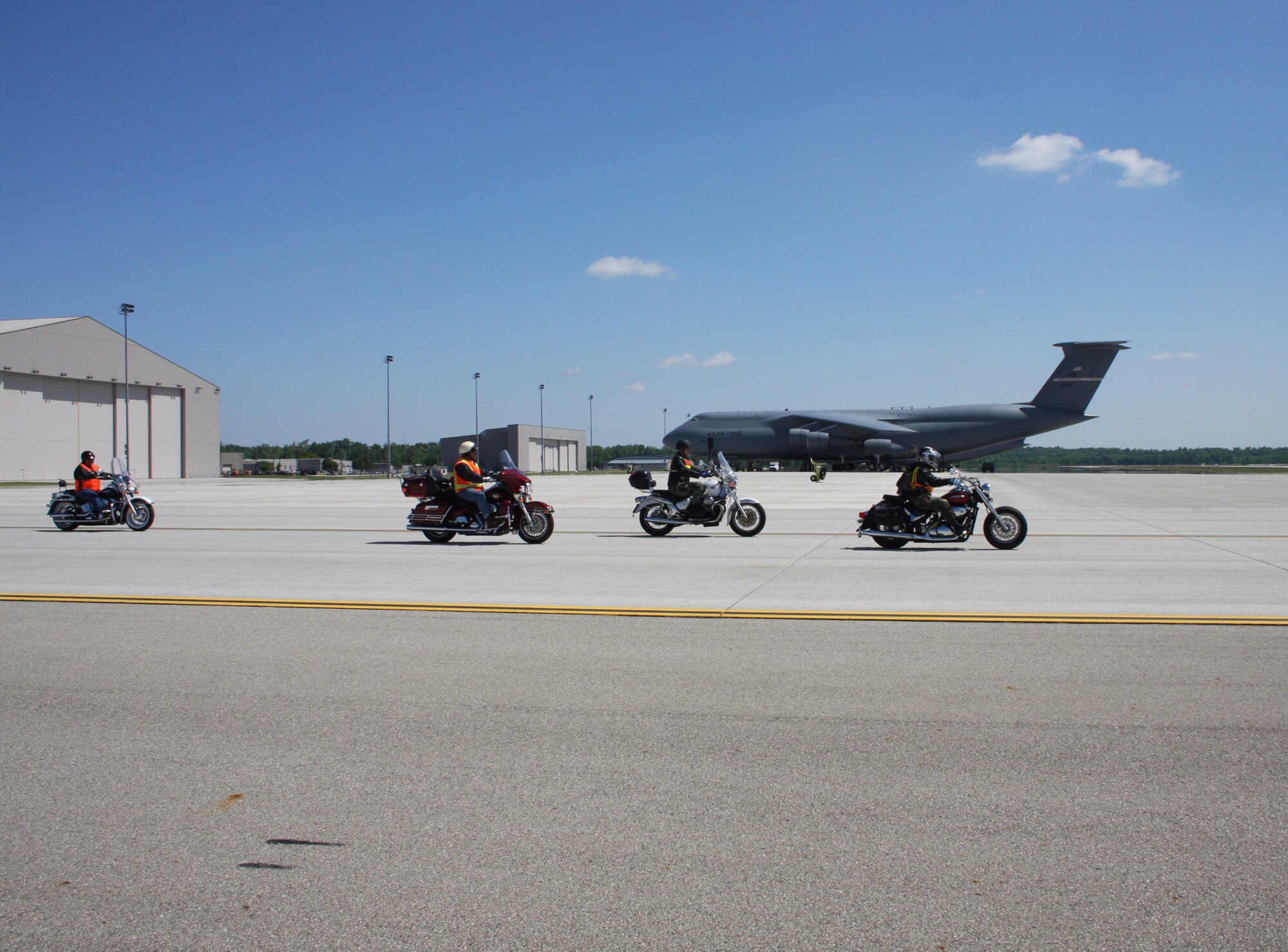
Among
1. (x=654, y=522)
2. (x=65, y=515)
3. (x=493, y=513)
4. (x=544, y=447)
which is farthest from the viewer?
(x=544, y=447)

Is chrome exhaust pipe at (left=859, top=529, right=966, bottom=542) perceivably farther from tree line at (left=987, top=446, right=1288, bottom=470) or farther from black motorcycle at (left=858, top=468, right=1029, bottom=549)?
tree line at (left=987, top=446, right=1288, bottom=470)

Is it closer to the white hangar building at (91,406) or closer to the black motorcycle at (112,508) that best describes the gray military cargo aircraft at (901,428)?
the white hangar building at (91,406)

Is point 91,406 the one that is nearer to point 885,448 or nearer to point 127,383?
point 127,383

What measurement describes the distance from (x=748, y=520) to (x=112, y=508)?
12666 mm

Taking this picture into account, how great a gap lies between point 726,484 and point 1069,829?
13.2m

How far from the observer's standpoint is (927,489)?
14578 millimetres

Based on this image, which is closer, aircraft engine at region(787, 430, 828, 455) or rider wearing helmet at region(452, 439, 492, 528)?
rider wearing helmet at region(452, 439, 492, 528)

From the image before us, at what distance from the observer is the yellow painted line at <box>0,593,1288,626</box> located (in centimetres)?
805

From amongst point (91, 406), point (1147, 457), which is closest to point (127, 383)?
point (91, 406)

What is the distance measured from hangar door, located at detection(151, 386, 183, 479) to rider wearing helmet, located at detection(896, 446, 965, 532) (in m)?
69.3

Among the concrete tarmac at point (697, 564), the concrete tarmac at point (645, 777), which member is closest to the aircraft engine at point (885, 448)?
the concrete tarmac at point (697, 564)

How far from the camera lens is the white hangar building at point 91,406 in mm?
60906

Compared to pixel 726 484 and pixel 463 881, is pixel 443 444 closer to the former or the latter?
pixel 726 484

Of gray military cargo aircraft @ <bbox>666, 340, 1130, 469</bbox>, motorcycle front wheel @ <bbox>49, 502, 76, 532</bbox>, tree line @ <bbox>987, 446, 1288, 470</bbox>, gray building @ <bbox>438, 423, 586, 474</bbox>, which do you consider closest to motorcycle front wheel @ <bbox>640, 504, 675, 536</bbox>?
motorcycle front wheel @ <bbox>49, 502, 76, 532</bbox>
